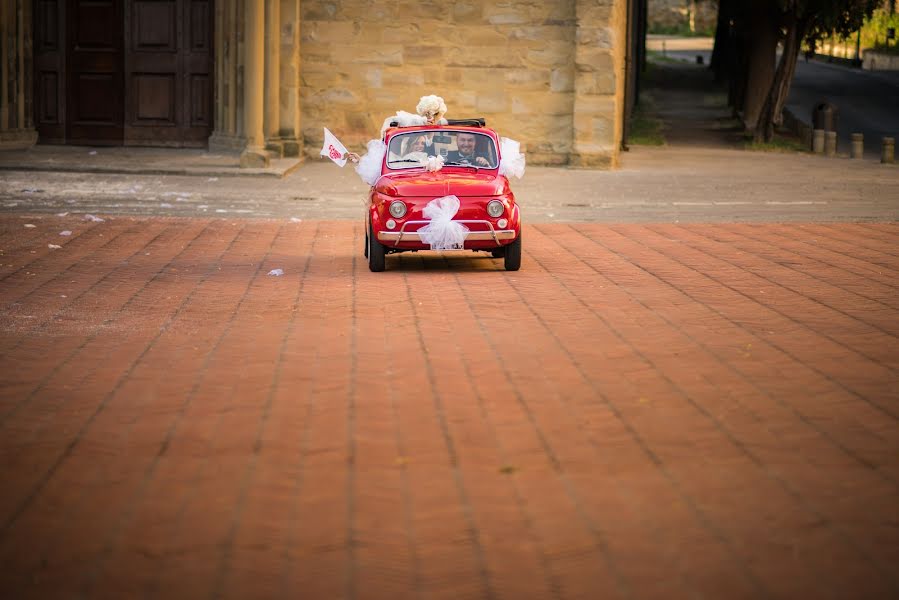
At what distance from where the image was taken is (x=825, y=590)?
440cm

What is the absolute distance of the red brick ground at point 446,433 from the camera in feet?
15.2

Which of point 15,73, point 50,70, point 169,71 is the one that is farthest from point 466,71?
point 15,73

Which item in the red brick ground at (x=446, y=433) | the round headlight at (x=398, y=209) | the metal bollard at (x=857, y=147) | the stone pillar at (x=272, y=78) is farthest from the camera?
the metal bollard at (x=857, y=147)

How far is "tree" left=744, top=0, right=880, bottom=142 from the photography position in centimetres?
2884

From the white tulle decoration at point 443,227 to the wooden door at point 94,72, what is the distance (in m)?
13.0

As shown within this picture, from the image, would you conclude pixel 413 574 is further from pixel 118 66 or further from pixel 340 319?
pixel 118 66

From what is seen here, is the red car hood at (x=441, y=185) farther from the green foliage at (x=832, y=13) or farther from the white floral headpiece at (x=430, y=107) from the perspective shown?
the green foliage at (x=832, y=13)

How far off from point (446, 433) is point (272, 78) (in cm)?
1692

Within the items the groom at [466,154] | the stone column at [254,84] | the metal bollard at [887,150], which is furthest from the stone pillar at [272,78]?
the metal bollard at [887,150]

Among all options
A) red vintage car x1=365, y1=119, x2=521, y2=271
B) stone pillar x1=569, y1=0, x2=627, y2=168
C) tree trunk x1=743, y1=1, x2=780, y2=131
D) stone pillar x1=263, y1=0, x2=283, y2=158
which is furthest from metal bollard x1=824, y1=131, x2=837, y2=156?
red vintage car x1=365, y1=119, x2=521, y2=271

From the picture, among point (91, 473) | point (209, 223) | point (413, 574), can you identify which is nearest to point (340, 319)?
point (91, 473)

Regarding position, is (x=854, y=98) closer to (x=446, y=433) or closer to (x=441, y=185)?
(x=441, y=185)

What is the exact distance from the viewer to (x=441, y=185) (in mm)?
11625

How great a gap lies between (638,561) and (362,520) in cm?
111
